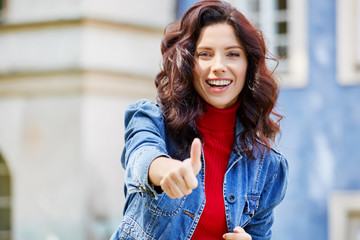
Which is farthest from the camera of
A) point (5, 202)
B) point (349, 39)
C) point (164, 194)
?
point (5, 202)

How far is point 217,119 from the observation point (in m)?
2.54

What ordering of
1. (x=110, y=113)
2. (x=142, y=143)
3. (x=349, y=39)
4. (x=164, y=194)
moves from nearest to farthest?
(x=142, y=143), (x=164, y=194), (x=349, y=39), (x=110, y=113)

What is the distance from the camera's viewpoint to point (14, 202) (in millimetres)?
7660

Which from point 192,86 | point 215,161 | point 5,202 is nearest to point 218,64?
point 192,86

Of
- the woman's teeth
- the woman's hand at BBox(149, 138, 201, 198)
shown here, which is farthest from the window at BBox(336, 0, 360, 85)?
the woman's hand at BBox(149, 138, 201, 198)

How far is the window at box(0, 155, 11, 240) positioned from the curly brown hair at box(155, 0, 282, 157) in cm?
570

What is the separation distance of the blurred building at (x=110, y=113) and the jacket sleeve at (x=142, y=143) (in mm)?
4962

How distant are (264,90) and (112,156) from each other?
5.01 m

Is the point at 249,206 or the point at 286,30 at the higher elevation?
the point at 286,30

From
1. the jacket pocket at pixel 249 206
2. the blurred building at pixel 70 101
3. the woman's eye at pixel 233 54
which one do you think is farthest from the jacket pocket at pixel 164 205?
the blurred building at pixel 70 101

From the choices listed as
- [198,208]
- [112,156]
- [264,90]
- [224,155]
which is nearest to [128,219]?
[198,208]

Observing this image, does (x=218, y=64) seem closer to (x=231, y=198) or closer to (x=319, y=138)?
(x=231, y=198)

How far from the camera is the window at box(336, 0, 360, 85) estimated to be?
24.2 ft

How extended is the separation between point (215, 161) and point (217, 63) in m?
0.34
